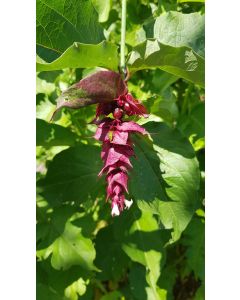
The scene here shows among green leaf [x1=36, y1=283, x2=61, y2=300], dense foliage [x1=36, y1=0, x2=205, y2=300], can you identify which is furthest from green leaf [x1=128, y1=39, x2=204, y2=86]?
green leaf [x1=36, y1=283, x2=61, y2=300]

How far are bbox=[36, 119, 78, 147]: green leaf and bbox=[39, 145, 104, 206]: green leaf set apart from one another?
66 millimetres

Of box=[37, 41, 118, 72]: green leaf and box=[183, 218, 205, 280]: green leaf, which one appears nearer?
box=[37, 41, 118, 72]: green leaf

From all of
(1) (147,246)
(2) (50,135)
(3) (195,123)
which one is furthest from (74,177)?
(3) (195,123)

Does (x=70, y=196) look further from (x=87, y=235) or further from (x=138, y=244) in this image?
(x=138, y=244)

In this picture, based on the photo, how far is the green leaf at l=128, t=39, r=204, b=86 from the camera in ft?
2.27

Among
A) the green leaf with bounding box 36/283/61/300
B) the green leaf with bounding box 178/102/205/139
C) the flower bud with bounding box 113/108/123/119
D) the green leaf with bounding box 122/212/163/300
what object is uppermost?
the flower bud with bounding box 113/108/123/119

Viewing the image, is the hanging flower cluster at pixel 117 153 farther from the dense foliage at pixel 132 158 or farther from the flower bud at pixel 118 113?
the dense foliage at pixel 132 158

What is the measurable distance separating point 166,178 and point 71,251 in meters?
0.41

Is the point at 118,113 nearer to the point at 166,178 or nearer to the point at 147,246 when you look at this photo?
the point at 166,178

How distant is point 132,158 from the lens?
922 millimetres

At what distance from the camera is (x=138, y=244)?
4.22 feet

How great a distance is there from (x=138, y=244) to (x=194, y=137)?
377 millimetres

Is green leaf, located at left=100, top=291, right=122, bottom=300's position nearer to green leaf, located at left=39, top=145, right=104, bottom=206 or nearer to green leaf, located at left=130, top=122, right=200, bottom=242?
green leaf, located at left=39, top=145, right=104, bottom=206

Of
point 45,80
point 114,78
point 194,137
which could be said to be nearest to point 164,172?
point 114,78
